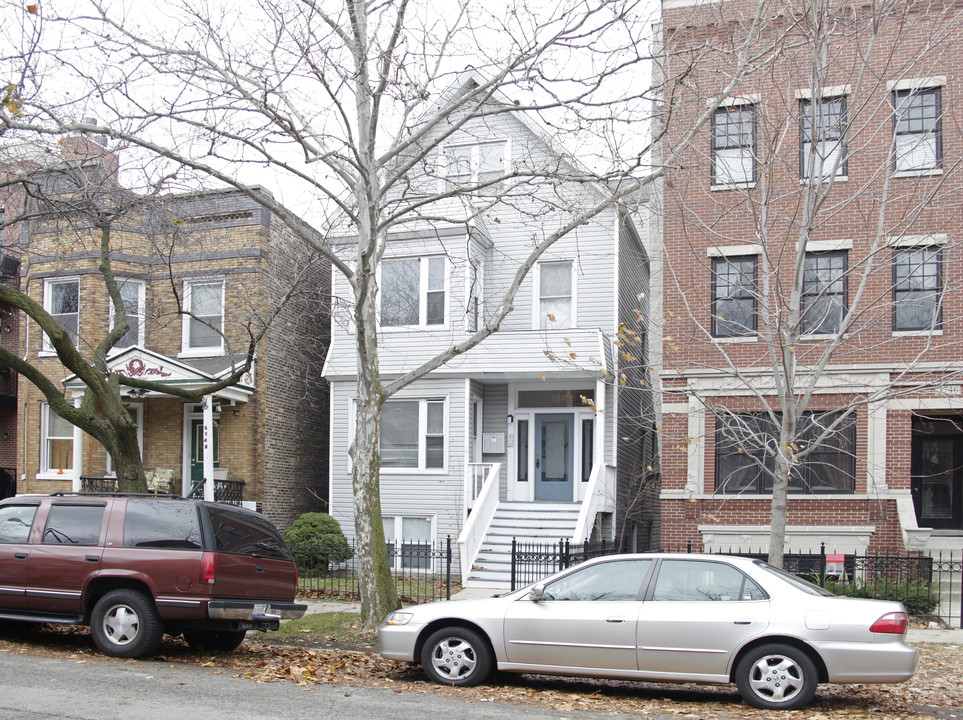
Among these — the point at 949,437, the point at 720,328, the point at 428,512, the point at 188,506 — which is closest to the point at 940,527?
the point at 949,437

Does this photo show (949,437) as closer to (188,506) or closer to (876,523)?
(876,523)

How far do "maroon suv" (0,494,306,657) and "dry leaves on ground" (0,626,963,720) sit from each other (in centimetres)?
43

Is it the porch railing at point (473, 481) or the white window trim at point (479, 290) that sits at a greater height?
the white window trim at point (479, 290)

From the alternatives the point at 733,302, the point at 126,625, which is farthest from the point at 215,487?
the point at 733,302

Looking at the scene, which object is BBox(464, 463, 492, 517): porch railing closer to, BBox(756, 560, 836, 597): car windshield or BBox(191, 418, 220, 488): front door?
BBox(191, 418, 220, 488): front door

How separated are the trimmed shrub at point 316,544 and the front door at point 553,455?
4786 mm

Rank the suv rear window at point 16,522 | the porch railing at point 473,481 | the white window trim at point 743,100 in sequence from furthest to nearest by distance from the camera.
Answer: the porch railing at point 473,481 → the white window trim at point 743,100 → the suv rear window at point 16,522

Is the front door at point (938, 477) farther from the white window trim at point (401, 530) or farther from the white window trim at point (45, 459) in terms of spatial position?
the white window trim at point (45, 459)

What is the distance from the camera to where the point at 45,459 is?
2266 centimetres

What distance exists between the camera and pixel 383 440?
70.7ft

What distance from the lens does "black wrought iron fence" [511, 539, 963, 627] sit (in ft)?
46.4

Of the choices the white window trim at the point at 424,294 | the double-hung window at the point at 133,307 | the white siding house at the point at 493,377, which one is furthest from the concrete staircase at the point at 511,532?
the double-hung window at the point at 133,307

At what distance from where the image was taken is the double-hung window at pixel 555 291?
70.4 feet

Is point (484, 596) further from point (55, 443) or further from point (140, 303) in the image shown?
point (55, 443)
